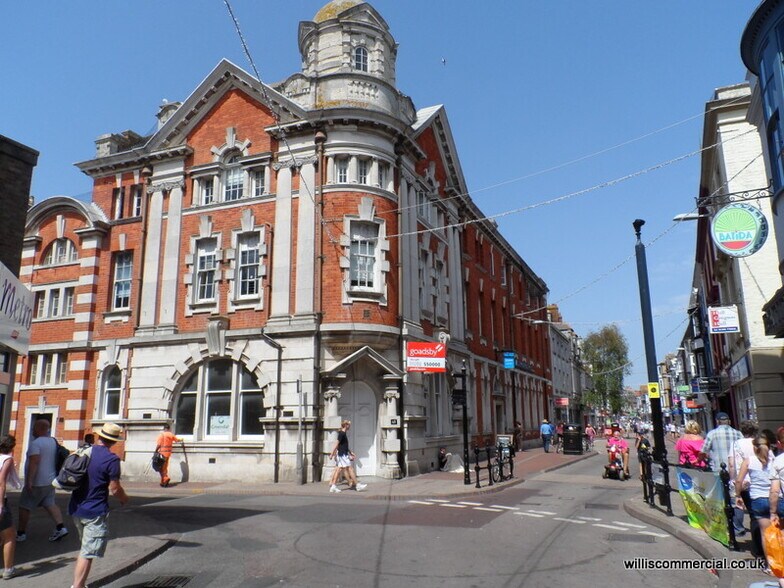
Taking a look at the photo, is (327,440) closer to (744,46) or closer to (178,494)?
(178,494)

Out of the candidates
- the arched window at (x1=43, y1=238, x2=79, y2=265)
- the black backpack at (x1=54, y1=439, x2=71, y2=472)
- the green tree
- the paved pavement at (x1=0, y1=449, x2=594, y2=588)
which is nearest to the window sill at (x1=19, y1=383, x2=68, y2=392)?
the arched window at (x1=43, y1=238, x2=79, y2=265)

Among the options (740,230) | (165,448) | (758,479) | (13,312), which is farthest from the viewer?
(165,448)

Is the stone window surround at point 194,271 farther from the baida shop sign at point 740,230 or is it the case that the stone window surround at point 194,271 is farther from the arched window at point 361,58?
the baida shop sign at point 740,230

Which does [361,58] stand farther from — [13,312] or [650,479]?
[650,479]

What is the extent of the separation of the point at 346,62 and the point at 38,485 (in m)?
17.4

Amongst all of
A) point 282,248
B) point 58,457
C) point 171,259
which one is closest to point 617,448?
point 282,248

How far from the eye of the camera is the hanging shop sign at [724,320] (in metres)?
19.8

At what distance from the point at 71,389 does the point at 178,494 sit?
923cm

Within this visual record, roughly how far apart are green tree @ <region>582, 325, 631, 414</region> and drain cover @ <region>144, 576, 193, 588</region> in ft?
228

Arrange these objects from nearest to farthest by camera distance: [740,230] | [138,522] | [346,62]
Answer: [138,522] < [740,230] < [346,62]

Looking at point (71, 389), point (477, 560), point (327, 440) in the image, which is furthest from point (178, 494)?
point (477, 560)

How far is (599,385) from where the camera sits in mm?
72875

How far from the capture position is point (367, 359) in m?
19.5

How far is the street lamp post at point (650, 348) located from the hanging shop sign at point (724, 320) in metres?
8.14
